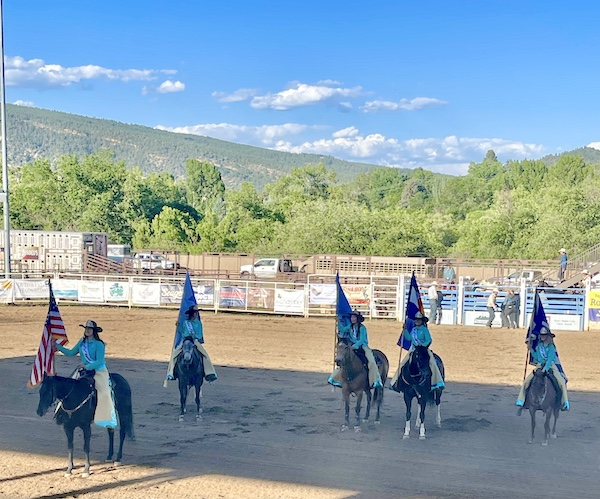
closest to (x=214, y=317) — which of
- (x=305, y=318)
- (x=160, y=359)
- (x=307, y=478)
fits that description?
(x=305, y=318)

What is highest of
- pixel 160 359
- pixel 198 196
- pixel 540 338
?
pixel 198 196

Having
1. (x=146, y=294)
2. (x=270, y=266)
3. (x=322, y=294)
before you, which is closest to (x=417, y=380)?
(x=322, y=294)

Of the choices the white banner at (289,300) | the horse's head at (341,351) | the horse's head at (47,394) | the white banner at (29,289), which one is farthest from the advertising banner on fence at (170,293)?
the horse's head at (47,394)

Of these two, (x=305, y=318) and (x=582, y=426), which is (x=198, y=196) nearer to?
(x=305, y=318)

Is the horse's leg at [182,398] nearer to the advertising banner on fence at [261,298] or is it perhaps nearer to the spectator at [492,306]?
the spectator at [492,306]

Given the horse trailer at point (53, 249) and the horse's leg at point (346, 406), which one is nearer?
the horse's leg at point (346, 406)

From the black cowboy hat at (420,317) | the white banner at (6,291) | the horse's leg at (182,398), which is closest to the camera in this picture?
the black cowboy hat at (420,317)

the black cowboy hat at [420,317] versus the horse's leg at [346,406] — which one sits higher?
the black cowboy hat at [420,317]

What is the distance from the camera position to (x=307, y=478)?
412 inches

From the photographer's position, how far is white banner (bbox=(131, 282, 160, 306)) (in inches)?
1310

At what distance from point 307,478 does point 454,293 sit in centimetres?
2107

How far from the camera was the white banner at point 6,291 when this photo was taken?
3447 cm

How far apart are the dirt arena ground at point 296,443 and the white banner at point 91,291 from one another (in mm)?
11852

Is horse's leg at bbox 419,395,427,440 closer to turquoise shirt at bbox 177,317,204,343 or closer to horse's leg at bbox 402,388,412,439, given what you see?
horse's leg at bbox 402,388,412,439
